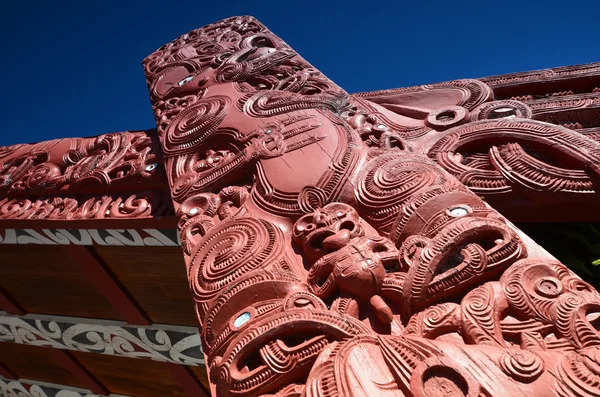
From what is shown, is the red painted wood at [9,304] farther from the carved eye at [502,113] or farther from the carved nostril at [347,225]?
the carved eye at [502,113]

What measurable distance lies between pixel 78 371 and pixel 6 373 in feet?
2.97

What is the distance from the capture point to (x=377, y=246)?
129 centimetres

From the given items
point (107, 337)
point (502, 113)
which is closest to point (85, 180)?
point (107, 337)

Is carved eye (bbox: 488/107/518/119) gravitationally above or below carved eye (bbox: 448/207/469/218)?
above

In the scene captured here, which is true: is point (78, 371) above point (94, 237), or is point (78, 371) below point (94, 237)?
below

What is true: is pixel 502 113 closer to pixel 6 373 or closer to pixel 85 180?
pixel 85 180

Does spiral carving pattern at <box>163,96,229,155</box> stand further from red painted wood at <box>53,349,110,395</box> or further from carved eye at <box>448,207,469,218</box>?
red painted wood at <box>53,349,110,395</box>

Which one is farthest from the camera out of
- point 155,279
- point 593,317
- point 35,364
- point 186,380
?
point 35,364

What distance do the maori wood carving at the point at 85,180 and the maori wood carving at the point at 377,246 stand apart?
0.82 feet

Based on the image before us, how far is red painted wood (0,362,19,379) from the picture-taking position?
13.3 feet

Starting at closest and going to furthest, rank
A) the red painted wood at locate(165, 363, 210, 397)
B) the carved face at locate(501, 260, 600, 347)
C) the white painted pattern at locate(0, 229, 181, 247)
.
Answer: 1. the carved face at locate(501, 260, 600, 347)
2. the white painted pattern at locate(0, 229, 181, 247)
3. the red painted wood at locate(165, 363, 210, 397)

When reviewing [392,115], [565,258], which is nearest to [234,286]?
[392,115]

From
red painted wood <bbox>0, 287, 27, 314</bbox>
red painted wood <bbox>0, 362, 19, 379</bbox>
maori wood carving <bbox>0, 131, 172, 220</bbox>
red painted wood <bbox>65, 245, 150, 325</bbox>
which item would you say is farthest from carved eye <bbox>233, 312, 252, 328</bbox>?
red painted wood <bbox>0, 362, 19, 379</bbox>

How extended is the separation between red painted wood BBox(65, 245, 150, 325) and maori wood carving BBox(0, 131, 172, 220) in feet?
1.06
